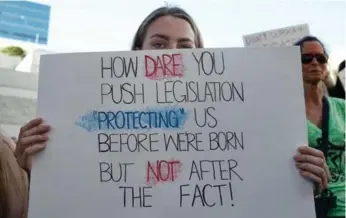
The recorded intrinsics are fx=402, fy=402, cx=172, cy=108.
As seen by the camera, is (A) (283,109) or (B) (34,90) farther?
(B) (34,90)

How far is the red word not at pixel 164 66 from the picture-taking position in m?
0.86

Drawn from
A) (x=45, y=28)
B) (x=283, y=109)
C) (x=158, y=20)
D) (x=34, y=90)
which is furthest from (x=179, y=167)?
(x=45, y=28)

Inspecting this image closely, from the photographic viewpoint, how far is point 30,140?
2.63 ft

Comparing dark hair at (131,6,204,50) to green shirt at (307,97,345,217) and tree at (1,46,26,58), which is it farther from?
tree at (1,46,26,58)

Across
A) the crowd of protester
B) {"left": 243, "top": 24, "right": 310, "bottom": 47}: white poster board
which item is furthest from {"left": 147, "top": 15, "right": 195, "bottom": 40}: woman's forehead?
{"left": 243, "top": 24, "right": 310, "bottom": 47}: white poster board

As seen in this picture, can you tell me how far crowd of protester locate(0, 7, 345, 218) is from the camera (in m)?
0.80

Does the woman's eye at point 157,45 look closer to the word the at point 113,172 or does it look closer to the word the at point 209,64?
the word the at point 209,64

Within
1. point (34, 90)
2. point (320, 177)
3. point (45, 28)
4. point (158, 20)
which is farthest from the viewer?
point (45, 28)

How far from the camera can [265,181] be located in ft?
2.63

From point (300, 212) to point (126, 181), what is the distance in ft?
1.14

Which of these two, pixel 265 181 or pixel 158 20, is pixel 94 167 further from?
pixel 158 20

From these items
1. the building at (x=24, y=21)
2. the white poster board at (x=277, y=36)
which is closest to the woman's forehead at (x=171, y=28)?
the white poster board at (x=277, y=36)

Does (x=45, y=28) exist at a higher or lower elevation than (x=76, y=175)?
higher

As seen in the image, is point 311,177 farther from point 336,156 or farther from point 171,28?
point 171,28
